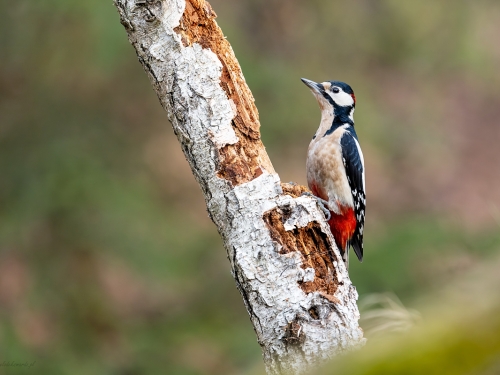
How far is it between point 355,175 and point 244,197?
7.10ft

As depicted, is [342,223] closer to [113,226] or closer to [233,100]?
[233,100]

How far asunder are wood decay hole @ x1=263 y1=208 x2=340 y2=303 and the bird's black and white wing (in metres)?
1.89

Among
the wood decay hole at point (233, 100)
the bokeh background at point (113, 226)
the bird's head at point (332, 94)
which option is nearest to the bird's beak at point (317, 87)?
the bird's head at point (332, 94)

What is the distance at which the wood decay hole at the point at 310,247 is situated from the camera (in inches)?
95.9

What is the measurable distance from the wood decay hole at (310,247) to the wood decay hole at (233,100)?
226 mm

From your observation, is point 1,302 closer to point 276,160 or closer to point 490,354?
point 276,160

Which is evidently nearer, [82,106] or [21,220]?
[21,220]

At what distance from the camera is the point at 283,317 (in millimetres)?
2348

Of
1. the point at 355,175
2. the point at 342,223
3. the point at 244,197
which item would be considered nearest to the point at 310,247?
the point at 244,197

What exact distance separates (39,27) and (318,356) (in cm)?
488

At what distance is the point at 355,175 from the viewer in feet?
14.8

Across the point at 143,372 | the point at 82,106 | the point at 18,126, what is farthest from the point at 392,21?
the point at 143,372

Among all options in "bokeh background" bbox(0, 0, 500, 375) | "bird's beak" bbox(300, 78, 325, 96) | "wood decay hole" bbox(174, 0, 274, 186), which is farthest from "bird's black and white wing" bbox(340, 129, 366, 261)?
"wood decay hole" bbox(174, 0, 274, 186)

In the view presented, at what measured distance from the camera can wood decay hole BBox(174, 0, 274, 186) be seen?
255cm
